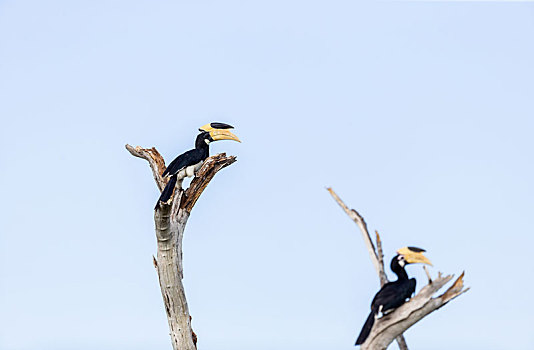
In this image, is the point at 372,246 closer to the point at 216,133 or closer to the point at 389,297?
the point at 389,297

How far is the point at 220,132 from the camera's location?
860cm

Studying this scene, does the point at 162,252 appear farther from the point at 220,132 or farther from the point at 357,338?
the point at 357,338

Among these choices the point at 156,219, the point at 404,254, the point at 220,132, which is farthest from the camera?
the point at 220,132

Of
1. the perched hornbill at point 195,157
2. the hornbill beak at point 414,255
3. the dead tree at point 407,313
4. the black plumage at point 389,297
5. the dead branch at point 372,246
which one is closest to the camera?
the dead tree at point 407,313

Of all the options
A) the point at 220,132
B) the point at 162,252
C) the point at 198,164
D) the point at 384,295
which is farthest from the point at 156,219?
the point at 384,295

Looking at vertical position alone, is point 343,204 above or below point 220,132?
below

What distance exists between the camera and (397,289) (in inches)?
225

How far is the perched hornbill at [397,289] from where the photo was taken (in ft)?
18.5

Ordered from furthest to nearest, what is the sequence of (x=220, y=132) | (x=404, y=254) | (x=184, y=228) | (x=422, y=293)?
1. (x=220, y=132)
2. (x=184, y=228)
3. (x=404, y=254)
4. (x=422, y=293)

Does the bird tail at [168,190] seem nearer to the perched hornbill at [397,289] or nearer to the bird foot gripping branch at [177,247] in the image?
the bird foot gripping branch at [177,247]

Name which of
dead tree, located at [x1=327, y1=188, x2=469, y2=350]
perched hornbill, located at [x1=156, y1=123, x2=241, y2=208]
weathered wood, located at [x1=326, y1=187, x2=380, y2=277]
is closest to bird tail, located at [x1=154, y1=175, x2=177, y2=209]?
perched hornbill, located at [x1=156, y1=123, x2=241, y2=208]

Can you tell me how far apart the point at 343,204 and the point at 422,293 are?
1078mm

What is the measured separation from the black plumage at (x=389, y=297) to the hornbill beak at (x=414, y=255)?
14cm

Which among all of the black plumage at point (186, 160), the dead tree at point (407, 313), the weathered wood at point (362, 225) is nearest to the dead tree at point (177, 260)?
the black plumage at point (186, 160)
